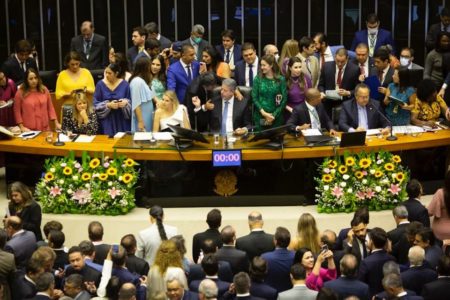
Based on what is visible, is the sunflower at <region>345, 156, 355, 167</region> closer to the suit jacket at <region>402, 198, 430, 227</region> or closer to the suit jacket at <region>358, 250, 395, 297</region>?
the suit jacket at <region>402, 198, 430, 227</region>

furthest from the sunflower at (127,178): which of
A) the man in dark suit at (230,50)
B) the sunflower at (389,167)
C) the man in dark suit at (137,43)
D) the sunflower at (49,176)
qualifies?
the man in dark suit at (230,50)

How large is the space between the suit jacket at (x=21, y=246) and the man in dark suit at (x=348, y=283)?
2943mm

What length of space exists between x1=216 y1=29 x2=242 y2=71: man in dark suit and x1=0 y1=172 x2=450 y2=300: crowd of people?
5888 mm

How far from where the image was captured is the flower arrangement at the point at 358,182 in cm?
1426

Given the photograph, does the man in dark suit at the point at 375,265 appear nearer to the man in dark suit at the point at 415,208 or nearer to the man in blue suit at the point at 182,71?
the man in dark suit at the point at 415,208

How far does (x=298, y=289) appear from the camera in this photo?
10.4 meters

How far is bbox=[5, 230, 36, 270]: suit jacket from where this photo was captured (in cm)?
1159

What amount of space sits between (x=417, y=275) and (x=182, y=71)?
6.25m

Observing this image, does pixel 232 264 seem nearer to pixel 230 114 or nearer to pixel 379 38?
pixel 230 114

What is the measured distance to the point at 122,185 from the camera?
46.9 ft

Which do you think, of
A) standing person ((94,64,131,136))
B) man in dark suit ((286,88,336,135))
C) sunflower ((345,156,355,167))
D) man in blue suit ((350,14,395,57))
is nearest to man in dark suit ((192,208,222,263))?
sunflower ((345,156,355,167))

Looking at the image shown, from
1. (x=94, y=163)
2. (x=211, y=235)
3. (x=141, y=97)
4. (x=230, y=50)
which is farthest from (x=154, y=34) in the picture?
(x=211, y=235)

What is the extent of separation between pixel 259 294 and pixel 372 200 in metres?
4.13

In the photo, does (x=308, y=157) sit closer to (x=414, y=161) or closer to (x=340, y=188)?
(x=340, y=188)
